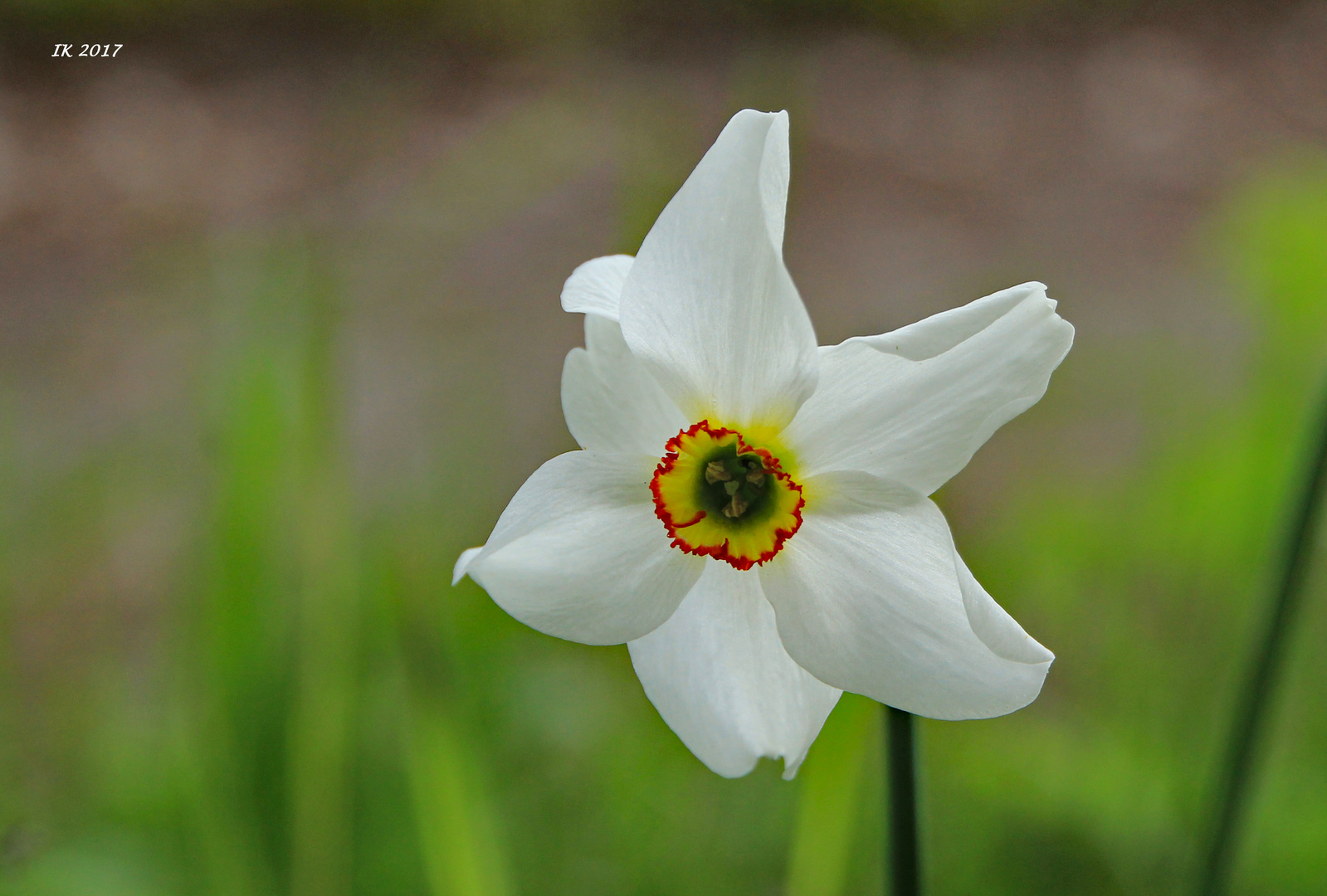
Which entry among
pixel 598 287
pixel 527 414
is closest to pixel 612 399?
pixel 598 287

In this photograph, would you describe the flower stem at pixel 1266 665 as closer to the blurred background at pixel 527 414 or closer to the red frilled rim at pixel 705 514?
the blurred background at pixel 527 414

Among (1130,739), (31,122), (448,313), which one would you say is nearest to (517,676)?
(1130,739)

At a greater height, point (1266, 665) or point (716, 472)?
point (716, 472)

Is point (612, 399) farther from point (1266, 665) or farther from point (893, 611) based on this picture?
point (1266, 665)

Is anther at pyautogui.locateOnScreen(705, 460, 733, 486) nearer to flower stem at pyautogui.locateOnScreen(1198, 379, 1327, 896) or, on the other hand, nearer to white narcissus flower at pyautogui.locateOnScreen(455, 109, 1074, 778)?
white narcissus flower at pyautogui.locateOnScreen(455, 109, 1074, 778)

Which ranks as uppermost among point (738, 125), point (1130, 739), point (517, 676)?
point (738, 125)

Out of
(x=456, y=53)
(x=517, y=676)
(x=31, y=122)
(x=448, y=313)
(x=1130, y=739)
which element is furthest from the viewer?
(x=456, y=53)

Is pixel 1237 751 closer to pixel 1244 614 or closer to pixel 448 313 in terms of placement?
pixel 1244 614
